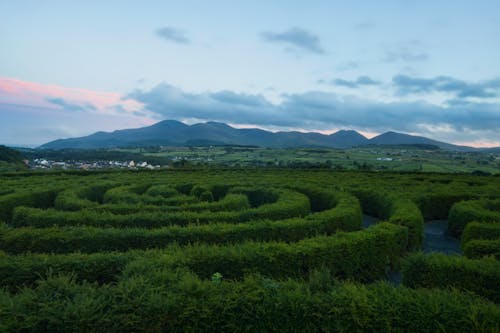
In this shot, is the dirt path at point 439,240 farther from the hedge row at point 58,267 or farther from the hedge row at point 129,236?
the hedge row at point 58,267

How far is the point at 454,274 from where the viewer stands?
10086mm

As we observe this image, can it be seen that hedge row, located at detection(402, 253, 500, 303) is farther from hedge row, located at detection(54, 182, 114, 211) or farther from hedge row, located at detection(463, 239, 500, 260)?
hedge row, located at detection(54, 182, 114, 211)

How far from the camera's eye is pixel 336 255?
1225 centimetres

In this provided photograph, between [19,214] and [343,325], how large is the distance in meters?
17.3

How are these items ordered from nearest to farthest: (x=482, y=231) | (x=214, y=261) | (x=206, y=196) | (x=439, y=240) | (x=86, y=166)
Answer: (x=214, y=261) → (x=482, y=231) → (x=439, y=240) → (x=206, y=196) → (x=86, y=166)

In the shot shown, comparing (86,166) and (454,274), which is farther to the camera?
(86,166)

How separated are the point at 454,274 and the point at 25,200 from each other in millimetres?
25743

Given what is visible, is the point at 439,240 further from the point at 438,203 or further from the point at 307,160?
the point at 307,160

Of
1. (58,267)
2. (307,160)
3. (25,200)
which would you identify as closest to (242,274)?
(58,267)

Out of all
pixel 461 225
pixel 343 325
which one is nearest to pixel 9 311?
pixel 343 325

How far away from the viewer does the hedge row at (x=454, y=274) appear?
9555mm

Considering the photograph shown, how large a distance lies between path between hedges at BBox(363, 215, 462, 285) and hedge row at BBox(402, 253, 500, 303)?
3.31 metres

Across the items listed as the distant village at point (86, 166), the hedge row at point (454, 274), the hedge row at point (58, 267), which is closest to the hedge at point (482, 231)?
the hedge row at point (454, 274)

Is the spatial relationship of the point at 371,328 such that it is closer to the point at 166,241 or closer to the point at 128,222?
the point at 166,241
